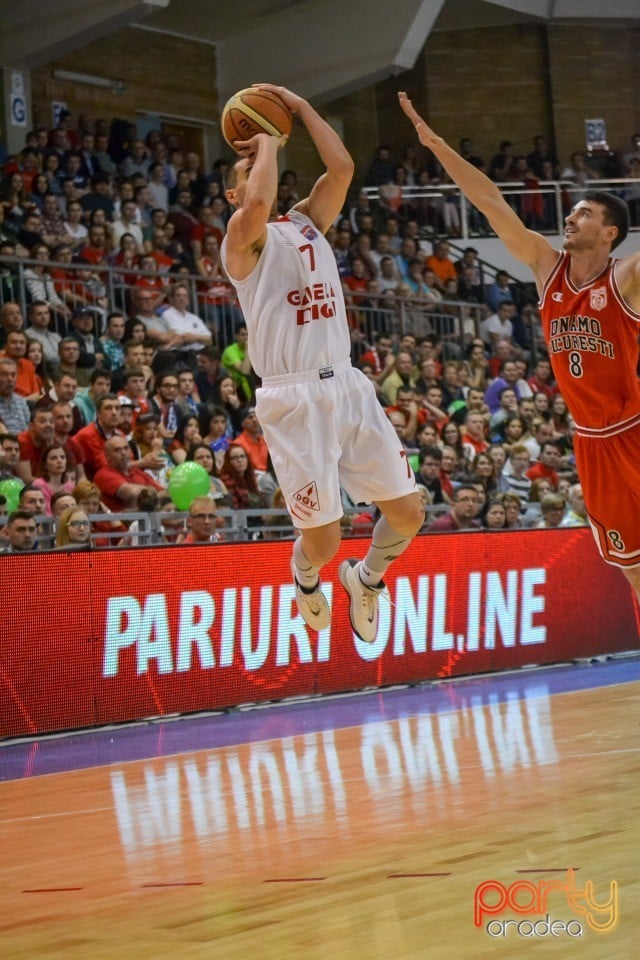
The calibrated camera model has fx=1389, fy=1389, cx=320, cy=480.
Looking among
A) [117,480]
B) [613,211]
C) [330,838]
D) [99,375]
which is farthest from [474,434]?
[330,838]

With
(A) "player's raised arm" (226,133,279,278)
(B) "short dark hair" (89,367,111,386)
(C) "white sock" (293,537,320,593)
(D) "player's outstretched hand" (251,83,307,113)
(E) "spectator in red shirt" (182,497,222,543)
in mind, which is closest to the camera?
(A) "player's raised arm" (226,133,279,278)

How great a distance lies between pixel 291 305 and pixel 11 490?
510cm

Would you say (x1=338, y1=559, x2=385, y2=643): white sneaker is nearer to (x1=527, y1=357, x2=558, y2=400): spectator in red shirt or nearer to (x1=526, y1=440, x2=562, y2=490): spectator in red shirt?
(x1=526, y1=440, x2=562, y2=490): spectator in red shirt

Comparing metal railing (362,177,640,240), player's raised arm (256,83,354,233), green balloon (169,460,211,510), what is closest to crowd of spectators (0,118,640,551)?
green balloon (169,460,211,510)

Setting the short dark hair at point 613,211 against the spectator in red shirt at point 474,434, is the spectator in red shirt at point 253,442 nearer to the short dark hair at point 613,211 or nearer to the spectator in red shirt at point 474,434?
the spectator in red shirt at point 474,434

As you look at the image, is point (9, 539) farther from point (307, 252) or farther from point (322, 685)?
point (307, 252)

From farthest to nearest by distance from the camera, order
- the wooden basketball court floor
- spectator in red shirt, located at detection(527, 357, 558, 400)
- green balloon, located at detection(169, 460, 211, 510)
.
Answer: spectator in red shirt, located at detection(527, 357, 558, 400) → green balloon, located at detection(169, 460, 211, 510) → the wooden basketball court floor

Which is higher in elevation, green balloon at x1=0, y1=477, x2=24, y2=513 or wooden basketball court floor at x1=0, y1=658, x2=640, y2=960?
green balloon at x1=0, y1=477, x2=24, y2=513

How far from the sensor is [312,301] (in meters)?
6.50

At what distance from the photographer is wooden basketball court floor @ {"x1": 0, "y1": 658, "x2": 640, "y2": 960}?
406 centimetres

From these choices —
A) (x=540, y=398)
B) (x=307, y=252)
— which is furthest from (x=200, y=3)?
(x=307, y=252)

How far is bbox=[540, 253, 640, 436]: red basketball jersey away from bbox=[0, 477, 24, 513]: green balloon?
18.2 feet

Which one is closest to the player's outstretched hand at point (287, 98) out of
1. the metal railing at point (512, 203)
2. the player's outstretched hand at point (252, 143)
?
the player's outstretched hand at point (252, 143)

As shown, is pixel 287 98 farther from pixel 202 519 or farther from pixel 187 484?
pixel 187 484
